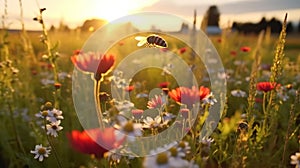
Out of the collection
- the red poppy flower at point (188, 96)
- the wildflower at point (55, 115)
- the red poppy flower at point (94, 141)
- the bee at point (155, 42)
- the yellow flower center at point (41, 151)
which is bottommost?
the yellow flower center at point (41, 151)

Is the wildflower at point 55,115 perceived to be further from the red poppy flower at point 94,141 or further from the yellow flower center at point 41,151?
the red poppy flower at point 94,141

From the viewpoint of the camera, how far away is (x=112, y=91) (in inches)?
96.3

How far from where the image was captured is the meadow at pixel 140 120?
3.46 ft

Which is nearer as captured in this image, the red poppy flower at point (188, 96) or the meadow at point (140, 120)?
the meadow at point (140, 120)

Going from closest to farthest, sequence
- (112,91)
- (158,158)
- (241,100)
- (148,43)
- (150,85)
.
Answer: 1. (158,158)
2. (148,43)
3. (112,91)
4. (241,100)
5. (150,85)

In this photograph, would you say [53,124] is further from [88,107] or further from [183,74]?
[183,74]

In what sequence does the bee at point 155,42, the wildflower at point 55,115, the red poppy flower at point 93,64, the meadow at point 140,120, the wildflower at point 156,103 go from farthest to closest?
the bee at point 155,42
the wildflower at point 55,115
the wildflower at point 156,103
the red poppy flower at point 93,64
the meadow at point 140,120

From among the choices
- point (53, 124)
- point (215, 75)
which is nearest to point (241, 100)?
point (215, 75)

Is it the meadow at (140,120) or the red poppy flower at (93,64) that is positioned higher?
the red poppy flower at (93,64)

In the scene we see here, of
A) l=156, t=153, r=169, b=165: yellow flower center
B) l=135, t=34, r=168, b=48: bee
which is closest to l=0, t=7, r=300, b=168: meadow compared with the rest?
l=156, t=153, r=169, b=165: yellow flower center

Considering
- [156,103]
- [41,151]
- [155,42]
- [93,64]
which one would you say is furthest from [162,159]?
[155,42]

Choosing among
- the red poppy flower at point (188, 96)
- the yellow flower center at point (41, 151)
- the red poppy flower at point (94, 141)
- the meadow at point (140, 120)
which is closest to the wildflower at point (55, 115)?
the meadow at point (140, 120)

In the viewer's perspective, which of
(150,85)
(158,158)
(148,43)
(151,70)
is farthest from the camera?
(151,70)

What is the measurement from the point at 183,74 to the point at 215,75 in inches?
11.7
